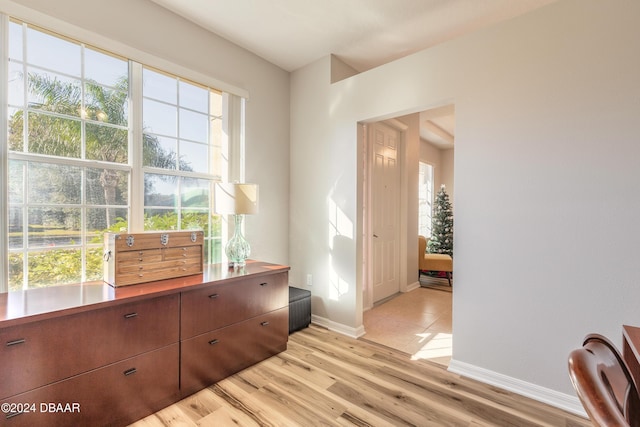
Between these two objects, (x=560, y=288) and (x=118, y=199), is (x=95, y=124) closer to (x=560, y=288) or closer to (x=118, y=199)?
(x=118, y=199)

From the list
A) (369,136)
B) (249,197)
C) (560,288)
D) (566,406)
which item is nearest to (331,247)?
(249,197)

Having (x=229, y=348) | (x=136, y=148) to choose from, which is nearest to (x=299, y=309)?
(x=229, y=348)

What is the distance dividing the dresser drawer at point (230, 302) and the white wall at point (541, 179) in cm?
143

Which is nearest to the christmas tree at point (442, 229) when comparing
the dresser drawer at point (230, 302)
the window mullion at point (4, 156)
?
the dresser drawer at point (230, 302)

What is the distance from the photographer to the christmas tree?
5586 mm

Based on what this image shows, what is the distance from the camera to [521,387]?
1.96 m

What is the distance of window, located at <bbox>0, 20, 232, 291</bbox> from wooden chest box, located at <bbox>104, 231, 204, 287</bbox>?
1.19ft

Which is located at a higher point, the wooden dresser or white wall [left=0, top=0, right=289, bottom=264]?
white wall [left=0, top=0, right=289, bottom=264]

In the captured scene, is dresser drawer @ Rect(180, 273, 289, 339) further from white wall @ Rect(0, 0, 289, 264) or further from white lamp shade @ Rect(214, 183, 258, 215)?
white wall @ Rect(0, 0, 289, 264)

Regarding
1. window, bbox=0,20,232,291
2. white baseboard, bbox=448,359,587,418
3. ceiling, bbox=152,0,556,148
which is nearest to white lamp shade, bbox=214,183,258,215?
window, bbox=0,20,232,291

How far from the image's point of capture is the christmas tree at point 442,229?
5586 mm

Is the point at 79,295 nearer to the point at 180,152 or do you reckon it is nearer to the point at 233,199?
the point at 233,199

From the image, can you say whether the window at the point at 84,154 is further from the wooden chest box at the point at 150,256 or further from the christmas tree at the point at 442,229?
the christmas tree at the point at 442,229

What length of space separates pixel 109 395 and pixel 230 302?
804 mm
